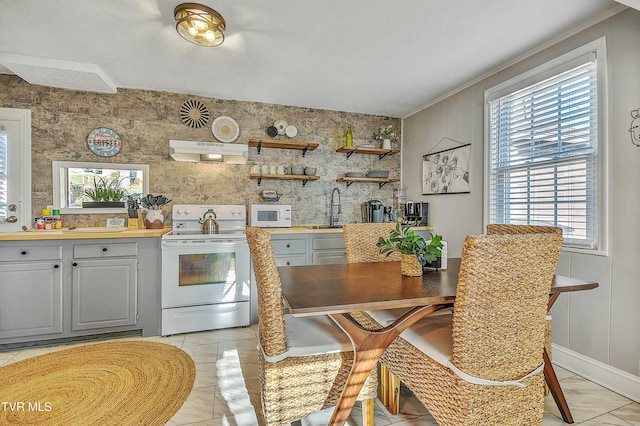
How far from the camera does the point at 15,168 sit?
3006 mm

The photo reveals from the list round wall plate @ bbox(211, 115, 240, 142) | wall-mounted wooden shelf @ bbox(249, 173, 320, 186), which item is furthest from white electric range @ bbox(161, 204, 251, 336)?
round wall plate @ bbox(211, 115, 240, 142)

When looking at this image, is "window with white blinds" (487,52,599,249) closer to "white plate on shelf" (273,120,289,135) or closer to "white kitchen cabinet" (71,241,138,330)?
"white plate on shelf" (273,120,289,135)

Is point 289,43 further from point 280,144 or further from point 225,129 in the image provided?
point 225,129

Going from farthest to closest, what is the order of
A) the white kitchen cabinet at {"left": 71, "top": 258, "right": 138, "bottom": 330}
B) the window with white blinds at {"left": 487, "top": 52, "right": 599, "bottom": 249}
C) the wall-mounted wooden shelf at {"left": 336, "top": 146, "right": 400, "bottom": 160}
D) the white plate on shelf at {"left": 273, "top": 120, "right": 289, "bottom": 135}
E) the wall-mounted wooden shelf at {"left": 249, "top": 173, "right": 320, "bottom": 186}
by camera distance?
the wall-mounted wooden shelf at {"left": 336, "top": 146, "right": 400, "bottom": 160} → the white plate on shelf at {"left": 273, "top": 120, "right": 289, "bottom": 135} → the wall-mounted wooden shelf at {"left": 249, "top": 173, "right": 320, "bottom": 186} → the white kitchen cabinet at {"left": 71, "top": 258, "right": 138, "bottom": 330} → the window with white blinds at {"left": 487, "top": 52, "right": 599, "bottom": 249}

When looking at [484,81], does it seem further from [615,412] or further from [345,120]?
[615,412]

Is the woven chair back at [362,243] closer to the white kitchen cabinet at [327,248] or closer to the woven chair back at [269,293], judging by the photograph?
the woven chair back at [269,293]

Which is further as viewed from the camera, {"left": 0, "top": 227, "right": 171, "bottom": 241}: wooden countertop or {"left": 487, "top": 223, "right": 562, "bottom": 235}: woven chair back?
{"left": 0, "top": 227, "right": 171, "bottom": 241}: wooden countertop

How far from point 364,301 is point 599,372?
2025 millimetres

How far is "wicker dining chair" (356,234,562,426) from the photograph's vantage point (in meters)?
1.15

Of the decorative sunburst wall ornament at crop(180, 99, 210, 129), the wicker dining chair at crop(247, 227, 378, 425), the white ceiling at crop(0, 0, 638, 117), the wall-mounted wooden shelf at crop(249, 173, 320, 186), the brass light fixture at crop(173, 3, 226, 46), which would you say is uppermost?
the white ceiling at crop(0, 0, 638, 117)

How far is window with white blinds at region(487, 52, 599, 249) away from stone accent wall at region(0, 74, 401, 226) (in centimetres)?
166

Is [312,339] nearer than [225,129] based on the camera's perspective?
Yes

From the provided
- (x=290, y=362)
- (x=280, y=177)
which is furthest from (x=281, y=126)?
(x=290, y=362)

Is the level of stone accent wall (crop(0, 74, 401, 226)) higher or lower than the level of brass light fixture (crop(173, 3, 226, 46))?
lower
